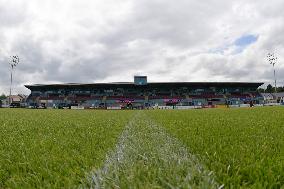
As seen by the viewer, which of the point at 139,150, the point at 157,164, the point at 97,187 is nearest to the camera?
the point at 97,187

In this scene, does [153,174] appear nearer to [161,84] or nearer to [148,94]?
[161,84]

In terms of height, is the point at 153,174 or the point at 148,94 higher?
the point at 148,94

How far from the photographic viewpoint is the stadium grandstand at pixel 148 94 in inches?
2889

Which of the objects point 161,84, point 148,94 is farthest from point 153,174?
point 148,94

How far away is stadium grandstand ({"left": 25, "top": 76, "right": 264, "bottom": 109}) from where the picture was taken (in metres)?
73.4

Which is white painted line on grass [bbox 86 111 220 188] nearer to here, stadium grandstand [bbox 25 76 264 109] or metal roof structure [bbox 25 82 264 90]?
stadium grandstand [bbox 25 76 264 109]

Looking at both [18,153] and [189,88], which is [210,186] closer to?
[18,153]

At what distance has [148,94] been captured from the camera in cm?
7525

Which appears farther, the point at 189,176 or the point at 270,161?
the point at 270,161

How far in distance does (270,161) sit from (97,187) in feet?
4.36

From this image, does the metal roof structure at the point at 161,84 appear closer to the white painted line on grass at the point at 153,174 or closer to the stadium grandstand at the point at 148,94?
the stadium grandstand at the point at 148,94

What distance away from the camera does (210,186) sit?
153 cm

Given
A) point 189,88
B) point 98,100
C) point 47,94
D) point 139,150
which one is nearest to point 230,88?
point 189,88

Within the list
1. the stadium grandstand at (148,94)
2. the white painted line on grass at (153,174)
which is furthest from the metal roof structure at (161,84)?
the white painted line on grass at (153,174)
